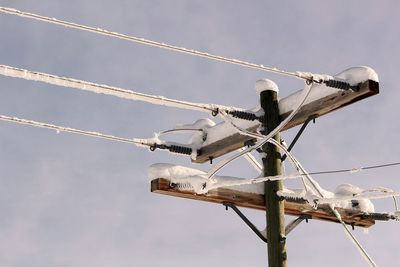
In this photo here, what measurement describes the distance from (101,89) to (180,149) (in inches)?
91.0

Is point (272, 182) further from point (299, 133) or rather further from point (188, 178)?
point (188, 178)

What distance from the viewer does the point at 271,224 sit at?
27.5 feet

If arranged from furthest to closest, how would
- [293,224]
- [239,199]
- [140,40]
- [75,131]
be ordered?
[239,199] → [293,224] → [75,131] → [140,40]

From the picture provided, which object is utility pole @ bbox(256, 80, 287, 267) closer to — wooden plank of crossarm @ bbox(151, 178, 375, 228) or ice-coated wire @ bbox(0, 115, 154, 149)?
wooden plank of crossarm @ bbox(151, 178, 375, 228)

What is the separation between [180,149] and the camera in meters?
9.30

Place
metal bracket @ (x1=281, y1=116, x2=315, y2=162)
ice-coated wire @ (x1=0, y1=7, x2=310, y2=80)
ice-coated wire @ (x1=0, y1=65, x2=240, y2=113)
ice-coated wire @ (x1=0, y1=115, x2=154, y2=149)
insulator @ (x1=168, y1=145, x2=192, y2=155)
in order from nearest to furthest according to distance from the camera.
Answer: ice-coated wire @ (x1=0, y1=7, x2=310, y2=80) < ice-coated wire @ (x1=0, y1=65, x2=240, y2=113) < ice-coated wire @ (x1=0, y1=115, x2=154, y2=149) < metal bracket @ (x1=281, y1=116, x2=315, y2=162) < insulator @ (x1=168, y1=145, x2=192, y2=155)

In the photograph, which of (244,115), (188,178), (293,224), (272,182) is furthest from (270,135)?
(293,224)

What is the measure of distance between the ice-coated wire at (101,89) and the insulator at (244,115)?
0.23ft

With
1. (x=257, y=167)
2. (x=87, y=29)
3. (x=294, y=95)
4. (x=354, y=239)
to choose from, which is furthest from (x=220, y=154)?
(x=87, y=29)

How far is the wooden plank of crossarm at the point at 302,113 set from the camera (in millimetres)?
8078

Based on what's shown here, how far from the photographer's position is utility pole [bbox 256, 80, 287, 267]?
8266 millimetres

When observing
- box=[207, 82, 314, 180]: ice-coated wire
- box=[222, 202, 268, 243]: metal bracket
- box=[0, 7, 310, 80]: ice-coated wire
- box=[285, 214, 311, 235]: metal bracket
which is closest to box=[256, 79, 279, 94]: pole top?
box=[207, 82, 314, 180]: ice-coated wire

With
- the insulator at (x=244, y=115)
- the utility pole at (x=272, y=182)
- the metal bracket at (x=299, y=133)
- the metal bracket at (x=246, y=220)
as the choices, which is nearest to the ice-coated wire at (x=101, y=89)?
the insulator at (x=244, y=115)

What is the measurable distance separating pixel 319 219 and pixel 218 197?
1734 millimetres
